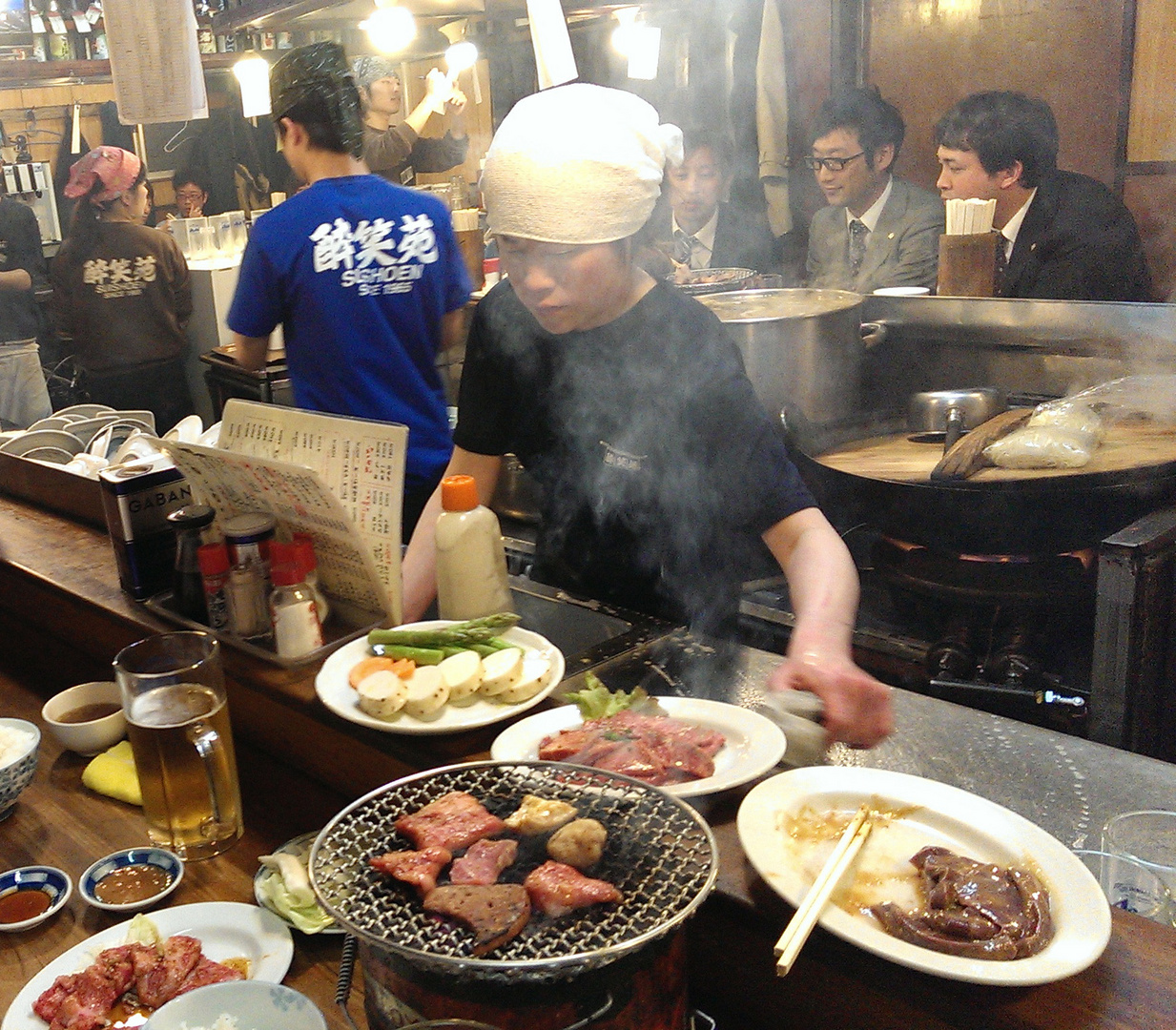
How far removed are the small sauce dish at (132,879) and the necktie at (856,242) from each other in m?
5.02

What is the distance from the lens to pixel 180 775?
5.53 ft

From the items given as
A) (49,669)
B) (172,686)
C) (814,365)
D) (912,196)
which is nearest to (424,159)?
(912,196)

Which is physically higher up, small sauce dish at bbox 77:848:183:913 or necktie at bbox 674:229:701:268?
necktie at bbox 674:229:701:268

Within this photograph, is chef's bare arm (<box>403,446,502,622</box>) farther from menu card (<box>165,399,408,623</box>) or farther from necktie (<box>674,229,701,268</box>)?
necktie (<box>674,229,701,268</box>)

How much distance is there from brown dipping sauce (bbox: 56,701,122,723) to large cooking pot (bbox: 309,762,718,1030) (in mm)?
1136

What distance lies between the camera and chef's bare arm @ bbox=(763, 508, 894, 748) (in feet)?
4.77

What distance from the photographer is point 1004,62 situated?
6.35m

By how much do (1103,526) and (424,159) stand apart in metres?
7.81

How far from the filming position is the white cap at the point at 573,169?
2.05 metres

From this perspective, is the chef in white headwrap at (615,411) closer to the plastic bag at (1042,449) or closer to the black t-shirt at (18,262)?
the plastic bag at (1042,449)

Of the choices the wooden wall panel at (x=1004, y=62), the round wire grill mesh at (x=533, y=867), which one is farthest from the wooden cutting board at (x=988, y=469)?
the wooden wall panel at (x=1004, y=62)

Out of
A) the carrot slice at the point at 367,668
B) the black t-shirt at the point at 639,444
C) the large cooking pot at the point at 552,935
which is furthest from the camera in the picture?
the black t-shirt at the point at 639,444

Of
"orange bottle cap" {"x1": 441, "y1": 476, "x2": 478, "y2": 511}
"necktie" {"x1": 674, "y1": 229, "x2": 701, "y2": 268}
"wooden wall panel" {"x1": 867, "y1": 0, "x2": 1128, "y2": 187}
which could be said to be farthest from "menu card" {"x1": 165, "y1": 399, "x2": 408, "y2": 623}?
"wooden wall panel" {"x1": 867, "y1": 0, "x2": 1128, "y2": 187}

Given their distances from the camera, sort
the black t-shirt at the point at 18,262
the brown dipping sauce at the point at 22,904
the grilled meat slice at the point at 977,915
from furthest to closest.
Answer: the black t-shirt at the point at 18,262, the brown dipping sauce at the point at 22,904, the grilled meat slice at the point at 977,915
